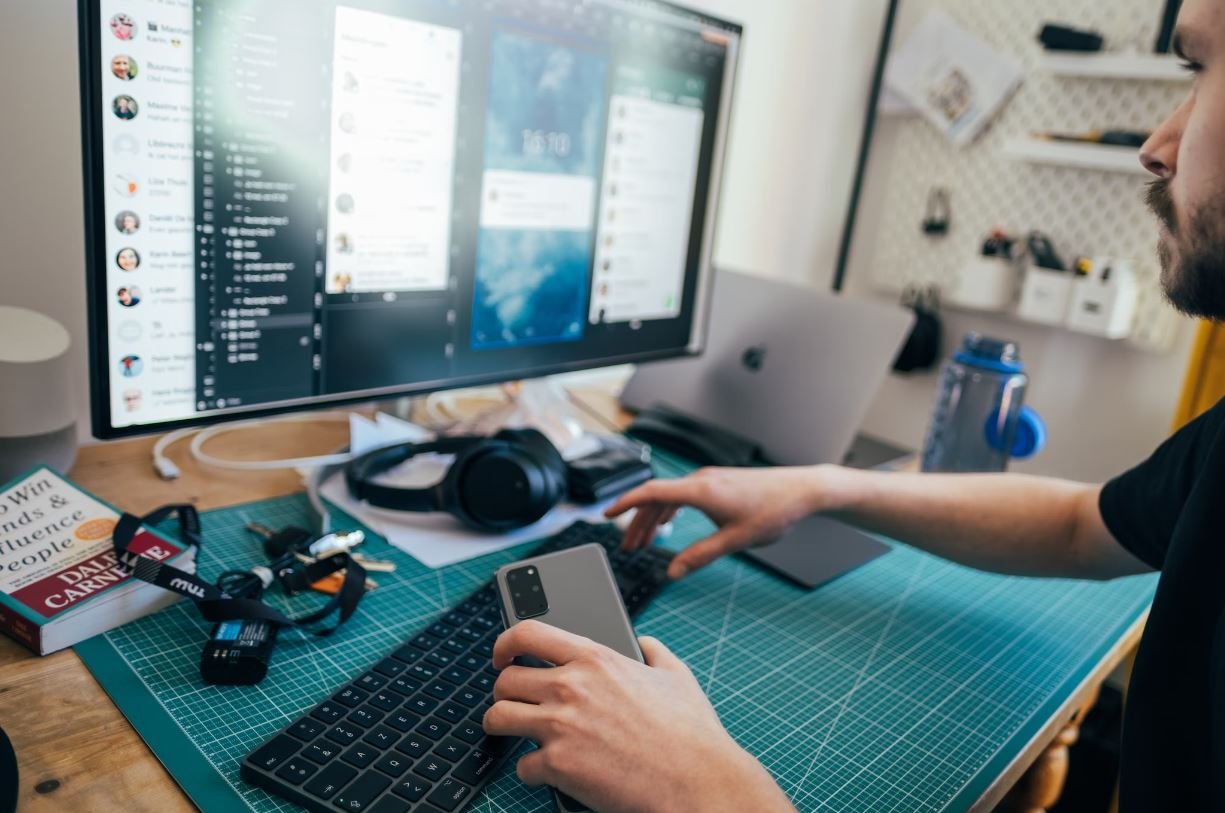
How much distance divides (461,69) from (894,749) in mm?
688

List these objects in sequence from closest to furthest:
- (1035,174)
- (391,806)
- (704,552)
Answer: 1. (391,806)
2. (704,552)
3. (1035,174)

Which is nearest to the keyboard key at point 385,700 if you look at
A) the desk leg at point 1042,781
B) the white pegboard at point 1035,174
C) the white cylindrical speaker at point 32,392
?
the white cylindrical speaker at point 32,392

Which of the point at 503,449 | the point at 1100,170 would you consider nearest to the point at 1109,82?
the point at 1100,170

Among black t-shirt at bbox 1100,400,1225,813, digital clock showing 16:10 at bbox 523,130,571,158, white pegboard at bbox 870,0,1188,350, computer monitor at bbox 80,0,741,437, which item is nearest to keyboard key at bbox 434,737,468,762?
computer monitor at bbox 80,0,741,437

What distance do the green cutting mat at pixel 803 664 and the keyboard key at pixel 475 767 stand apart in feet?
0.04

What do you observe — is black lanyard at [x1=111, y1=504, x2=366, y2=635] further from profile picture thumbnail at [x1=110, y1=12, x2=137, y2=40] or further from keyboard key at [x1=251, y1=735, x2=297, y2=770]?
profile picture thumbnail at [x1=110, y1=12, x2=137, y2=40]

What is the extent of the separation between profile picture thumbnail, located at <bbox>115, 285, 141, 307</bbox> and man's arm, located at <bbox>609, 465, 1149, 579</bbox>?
1.47 ft

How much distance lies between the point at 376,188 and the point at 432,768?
51 cm

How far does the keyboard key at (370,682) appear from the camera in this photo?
1.89ft

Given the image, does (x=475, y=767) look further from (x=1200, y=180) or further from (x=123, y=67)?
(x=1200, y=180)

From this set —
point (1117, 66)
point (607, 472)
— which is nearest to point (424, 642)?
point (607, 472)

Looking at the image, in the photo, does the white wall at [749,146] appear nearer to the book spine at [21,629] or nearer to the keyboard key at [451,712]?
the book spine at [21,629]

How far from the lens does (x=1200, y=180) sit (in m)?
0.65

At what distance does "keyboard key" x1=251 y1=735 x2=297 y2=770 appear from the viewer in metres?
0.50
